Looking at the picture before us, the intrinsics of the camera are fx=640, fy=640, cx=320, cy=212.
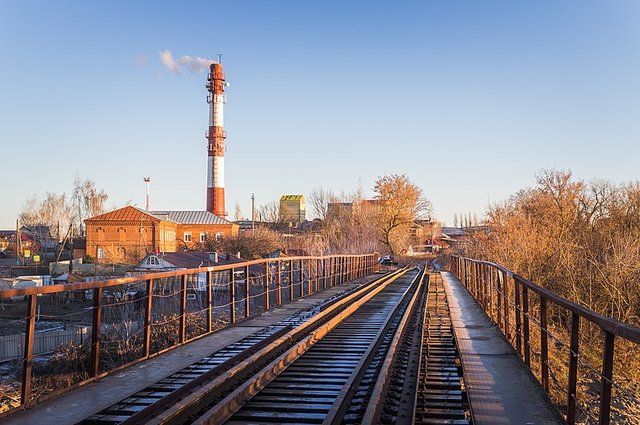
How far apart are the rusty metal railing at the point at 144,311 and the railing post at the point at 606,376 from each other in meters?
4.81

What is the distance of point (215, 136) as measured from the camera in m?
71.9

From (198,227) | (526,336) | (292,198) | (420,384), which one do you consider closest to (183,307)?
(420,384)

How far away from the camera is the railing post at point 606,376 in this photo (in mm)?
4305

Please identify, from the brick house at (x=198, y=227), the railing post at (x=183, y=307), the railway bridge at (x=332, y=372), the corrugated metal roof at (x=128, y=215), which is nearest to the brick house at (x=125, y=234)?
the corrugated metal roof at (x=128, y=215)

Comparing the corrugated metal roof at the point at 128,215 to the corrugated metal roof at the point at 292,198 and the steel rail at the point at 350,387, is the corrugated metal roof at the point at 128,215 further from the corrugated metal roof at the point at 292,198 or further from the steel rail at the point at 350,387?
the steel rail at the point at 350,387

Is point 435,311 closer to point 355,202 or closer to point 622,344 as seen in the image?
point 622,344

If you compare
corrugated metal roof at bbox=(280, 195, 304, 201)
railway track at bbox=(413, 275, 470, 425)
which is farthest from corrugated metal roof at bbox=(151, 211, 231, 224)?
railway track at bbox=(413, 275, 470, 425)

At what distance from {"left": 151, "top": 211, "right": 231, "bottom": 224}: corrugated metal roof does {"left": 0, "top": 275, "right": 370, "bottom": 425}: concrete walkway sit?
2605 inches

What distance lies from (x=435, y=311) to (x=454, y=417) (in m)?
10.2

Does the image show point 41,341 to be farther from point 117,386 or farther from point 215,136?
point 215,136

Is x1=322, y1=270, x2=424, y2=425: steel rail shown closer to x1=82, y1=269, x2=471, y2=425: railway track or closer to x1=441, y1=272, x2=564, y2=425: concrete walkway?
x1=82, y1=269, x2=471, y2=425: railway track

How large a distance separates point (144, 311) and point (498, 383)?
6283 millimetres

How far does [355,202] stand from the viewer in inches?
3204

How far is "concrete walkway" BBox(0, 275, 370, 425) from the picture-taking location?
561 cm
